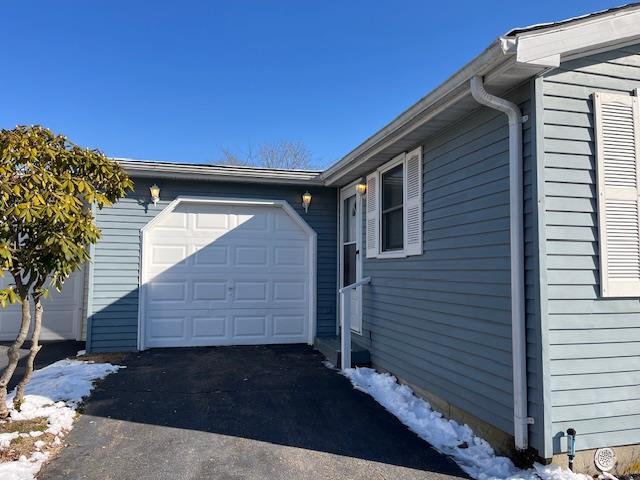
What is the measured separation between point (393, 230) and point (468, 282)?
183cm

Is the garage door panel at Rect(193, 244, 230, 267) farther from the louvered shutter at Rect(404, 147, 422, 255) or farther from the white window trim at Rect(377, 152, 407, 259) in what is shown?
the louvered shutter at Rect(404, 147, 422, 255)

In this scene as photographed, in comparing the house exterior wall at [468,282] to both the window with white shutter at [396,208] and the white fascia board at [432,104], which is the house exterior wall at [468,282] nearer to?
the window with white shutter at [396,208]

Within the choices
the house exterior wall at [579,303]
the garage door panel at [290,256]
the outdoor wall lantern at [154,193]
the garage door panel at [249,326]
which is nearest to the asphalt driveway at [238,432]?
the house exterior wall at [579,303]

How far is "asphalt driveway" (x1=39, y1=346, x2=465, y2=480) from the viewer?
2934 millimetres

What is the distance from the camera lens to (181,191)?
23.0 feet

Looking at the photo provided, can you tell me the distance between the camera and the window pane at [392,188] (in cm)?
516

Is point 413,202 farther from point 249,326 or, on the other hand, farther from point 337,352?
point 249,326

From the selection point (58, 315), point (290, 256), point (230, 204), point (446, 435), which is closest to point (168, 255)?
point (230, 204)

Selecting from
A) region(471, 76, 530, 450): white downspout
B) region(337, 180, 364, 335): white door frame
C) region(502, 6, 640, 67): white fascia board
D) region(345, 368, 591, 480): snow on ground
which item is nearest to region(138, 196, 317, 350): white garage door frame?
region(337, 180, 364, 335): white door frame

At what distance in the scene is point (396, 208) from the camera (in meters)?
5.17

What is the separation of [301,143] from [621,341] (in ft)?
68.1

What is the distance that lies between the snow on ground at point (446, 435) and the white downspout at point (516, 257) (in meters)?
0.20

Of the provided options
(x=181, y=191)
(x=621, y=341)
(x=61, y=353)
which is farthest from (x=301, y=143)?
(x=621, y=341)

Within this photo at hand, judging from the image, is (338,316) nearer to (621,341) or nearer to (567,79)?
(621,341)
